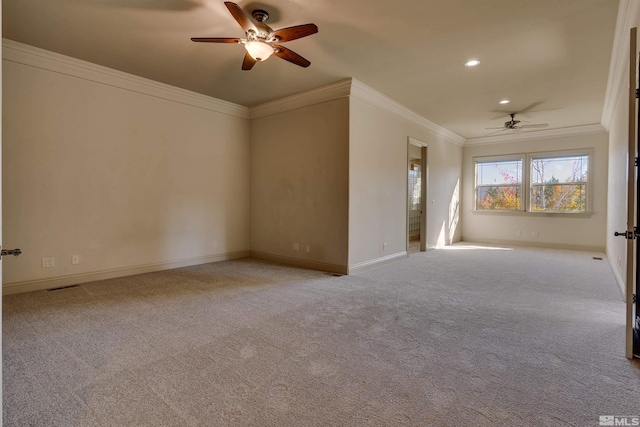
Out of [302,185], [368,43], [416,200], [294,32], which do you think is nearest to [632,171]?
[368,43]

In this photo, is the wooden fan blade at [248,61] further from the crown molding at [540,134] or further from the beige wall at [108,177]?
the crown molding at [540,134]

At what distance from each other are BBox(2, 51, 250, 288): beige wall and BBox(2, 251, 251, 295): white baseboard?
0.02 meters

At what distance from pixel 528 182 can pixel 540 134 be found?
1.15 m

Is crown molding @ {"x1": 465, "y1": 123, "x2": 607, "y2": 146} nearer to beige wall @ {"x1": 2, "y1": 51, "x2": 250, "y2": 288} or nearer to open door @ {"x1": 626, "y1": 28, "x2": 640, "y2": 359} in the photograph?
open door @ {"x1": 626, "y1": 28, "x2": 640, "y2": 359}

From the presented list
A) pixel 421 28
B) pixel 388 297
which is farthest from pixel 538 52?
pixel 388 297

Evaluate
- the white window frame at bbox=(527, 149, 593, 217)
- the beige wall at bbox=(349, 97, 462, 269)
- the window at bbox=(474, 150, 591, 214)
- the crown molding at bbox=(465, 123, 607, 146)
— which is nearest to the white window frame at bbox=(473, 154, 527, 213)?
the window at bbox=(474, 150, 591, 214)

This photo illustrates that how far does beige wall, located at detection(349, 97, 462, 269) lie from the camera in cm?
501

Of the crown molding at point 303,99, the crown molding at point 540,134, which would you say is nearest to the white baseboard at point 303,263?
the crown molding at point 303,99

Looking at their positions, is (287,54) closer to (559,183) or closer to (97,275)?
(97,275)

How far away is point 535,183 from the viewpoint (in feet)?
26.0

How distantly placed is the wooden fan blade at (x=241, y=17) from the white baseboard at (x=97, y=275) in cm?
368

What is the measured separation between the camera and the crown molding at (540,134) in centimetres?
721

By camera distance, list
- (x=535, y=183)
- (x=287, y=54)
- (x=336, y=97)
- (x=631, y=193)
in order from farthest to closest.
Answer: (x=535, y=183), (x=336, y=97), (x=287, y=54), (x=631, y=193)

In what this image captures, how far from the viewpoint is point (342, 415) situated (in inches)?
69.8
